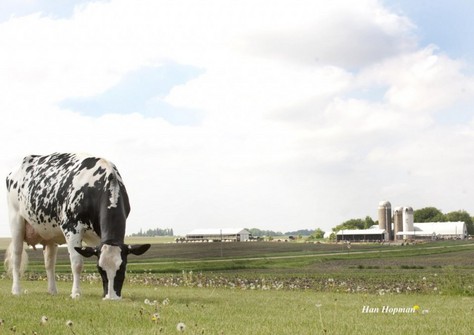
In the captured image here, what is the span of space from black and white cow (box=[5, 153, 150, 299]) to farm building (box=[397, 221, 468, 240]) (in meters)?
165

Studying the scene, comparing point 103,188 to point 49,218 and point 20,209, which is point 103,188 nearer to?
point 49,218

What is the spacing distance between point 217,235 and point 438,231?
6531cm

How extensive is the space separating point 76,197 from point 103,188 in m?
0.75

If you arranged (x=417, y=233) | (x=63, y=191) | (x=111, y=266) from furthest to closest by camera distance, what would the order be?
(x=417, y=233) < (x=63, y=191) < (x=111, y=266)

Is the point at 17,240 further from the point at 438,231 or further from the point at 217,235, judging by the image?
the point at 438,231

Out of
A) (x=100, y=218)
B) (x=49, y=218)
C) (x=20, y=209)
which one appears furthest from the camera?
(x=20, y=209)

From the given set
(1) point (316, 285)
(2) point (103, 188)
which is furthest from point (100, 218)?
(1) point (316, 285)

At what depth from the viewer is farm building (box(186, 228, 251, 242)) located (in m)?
171

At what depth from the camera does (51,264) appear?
1698 centimetres

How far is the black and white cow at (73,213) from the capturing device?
44.1ft

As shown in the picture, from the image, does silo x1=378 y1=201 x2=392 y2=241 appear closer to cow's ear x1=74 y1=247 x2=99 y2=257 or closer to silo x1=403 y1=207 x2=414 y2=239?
silo x1=403 y1=207 x2=414 y2=239

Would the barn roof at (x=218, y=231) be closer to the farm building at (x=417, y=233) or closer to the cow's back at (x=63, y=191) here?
the farm building at (x=417, y=233)

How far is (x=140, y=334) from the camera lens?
790 centimetres

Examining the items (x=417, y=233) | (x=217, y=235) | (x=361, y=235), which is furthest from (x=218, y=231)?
(x=417, y=233)
